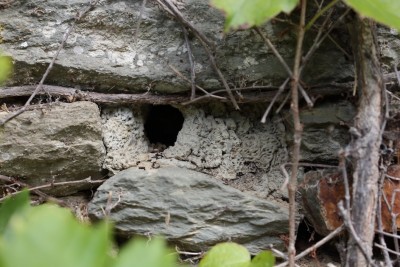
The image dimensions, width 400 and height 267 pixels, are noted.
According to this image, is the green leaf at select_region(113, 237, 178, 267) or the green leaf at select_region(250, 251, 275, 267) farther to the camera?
the green leaf at select_region(250, 251, 275, 267)

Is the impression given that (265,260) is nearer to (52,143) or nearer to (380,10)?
(380,10)

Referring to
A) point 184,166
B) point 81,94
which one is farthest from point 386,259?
point 81,94

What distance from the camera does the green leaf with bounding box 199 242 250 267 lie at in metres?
0.80

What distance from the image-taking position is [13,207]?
43 centimetres

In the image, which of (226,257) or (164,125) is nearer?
(226,257)

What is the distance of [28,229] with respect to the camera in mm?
227

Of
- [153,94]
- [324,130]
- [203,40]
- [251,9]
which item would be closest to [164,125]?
[153,94]

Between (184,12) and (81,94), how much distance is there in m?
0.32

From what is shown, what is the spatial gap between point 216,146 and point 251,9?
0.61 meters

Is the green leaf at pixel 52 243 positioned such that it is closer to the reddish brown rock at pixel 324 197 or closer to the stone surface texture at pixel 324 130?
the reddish brown rock at pixel 324 197

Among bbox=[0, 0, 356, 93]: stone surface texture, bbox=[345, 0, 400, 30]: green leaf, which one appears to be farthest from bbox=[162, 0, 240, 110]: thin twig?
bbox=[345, 0, 400, 30]: green leaf

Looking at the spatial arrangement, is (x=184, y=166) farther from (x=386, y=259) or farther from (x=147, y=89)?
(x=386, y=259)

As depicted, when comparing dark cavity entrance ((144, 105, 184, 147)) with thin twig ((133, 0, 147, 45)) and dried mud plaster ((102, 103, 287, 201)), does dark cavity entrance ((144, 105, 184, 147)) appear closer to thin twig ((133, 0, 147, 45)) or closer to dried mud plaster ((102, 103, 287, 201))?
dried mud plaster ((102, 103, 287, 201))

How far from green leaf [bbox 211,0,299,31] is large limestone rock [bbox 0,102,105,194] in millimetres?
600
